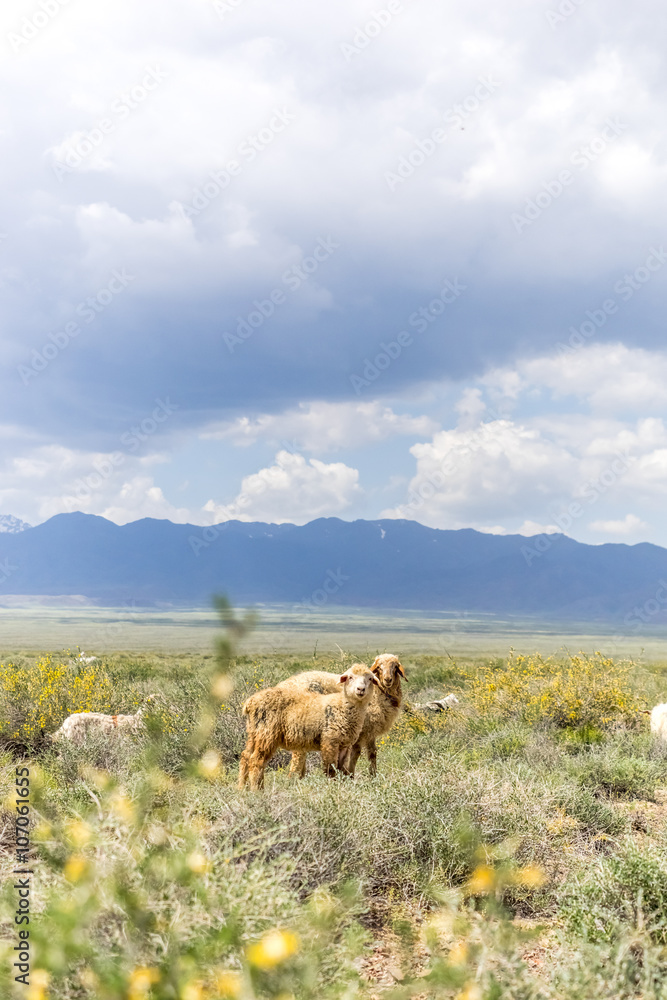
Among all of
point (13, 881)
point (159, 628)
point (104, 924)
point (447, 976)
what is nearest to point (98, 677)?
point (13, 881)

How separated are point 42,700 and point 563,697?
10.0 metres

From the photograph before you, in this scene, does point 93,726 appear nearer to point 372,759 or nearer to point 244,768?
point 244,768

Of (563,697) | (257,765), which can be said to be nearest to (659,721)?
(563,697)

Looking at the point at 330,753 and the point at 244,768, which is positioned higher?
the point at 330,753

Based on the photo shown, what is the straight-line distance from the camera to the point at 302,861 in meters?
5.25

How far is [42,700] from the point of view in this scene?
13.0m

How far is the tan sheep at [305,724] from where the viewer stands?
7992 millimetres

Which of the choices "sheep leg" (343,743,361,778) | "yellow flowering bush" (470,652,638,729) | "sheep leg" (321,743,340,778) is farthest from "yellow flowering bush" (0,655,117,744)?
"yellow flowering bush" (470,652,638,729)

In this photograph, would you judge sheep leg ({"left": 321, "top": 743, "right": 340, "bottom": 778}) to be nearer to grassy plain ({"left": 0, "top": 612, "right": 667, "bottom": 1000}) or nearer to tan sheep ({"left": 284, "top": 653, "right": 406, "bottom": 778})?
grassy plain ({"left": 0, "top": 612, "right": 667, "bottom": 1000})

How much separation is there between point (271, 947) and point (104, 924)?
3.91 feet

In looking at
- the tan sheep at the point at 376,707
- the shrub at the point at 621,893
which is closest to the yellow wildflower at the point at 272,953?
the shrub at the point at 621,893

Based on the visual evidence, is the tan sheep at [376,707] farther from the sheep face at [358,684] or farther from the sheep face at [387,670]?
the sheep face at [358,684]

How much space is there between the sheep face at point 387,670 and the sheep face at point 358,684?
1.84 feet

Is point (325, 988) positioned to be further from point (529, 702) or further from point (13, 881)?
point (529, 702)
